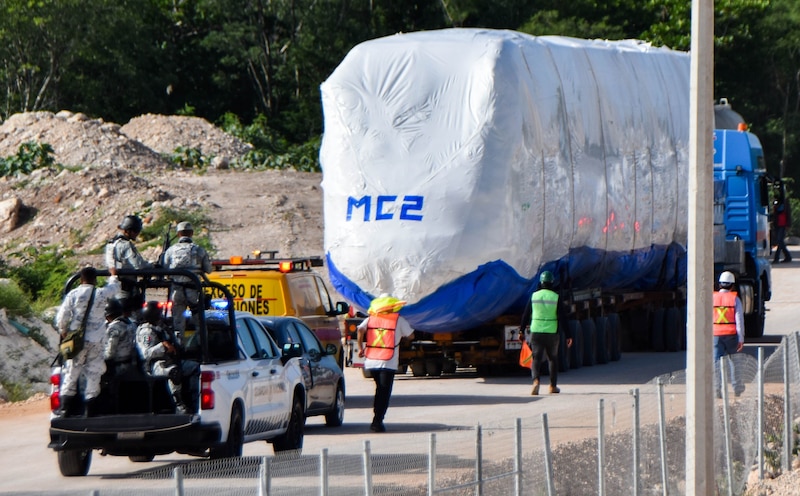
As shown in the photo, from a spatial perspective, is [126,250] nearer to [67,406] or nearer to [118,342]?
[118,342]

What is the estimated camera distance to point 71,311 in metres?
13.4

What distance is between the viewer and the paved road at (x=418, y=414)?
45.2 feet

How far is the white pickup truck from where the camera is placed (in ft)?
42.4

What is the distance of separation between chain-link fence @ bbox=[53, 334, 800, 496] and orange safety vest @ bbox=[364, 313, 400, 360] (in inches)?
46.0

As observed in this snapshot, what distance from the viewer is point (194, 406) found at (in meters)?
13.1

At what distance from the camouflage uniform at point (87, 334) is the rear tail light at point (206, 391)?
3.09 feet

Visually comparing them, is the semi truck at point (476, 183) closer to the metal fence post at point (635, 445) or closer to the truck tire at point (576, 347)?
the truck tire at point (576, 347)

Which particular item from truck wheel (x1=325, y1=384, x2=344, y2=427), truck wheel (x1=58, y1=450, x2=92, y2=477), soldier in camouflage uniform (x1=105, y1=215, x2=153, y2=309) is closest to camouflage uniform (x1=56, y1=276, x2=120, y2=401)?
truck wheel (x1=58, y1=450, x2=92, y2=477)

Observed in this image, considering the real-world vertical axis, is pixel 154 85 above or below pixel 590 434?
above

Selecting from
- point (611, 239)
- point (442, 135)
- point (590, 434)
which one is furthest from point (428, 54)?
point (590, 434)

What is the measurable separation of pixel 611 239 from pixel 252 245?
17492mm

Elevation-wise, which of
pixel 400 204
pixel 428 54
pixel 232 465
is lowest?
pixel 232 465

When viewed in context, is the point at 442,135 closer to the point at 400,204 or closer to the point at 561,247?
the point at 400,204

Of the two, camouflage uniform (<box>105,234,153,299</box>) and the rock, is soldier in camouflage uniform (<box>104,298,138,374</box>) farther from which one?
the rock
